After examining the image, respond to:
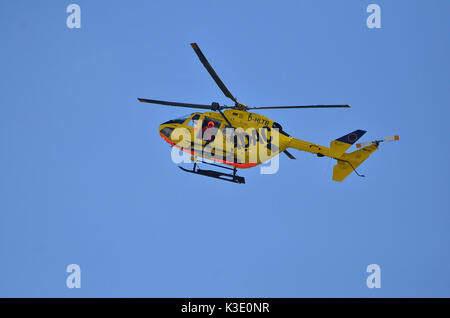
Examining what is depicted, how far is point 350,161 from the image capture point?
54.5ft

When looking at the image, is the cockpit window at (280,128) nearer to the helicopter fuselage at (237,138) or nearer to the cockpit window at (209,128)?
the helicopter fuselage at (237,138)

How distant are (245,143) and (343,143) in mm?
2892

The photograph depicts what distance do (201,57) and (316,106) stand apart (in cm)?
349

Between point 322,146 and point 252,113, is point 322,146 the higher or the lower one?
the lower one

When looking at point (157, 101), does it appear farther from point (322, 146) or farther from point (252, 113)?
point (322, 146)

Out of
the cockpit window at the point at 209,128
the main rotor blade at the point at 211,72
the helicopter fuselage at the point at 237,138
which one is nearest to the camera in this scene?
the main rotor blade at the point at 211,72

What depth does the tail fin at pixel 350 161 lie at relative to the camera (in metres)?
16.4

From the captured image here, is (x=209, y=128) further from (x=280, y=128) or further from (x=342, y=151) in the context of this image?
(x=342, y=151)

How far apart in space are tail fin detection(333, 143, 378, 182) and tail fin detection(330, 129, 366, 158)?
0.29 meters

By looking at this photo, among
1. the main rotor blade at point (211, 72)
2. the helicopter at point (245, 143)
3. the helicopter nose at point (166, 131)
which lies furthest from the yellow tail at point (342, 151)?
the helicopter nose at point (166, 131)
